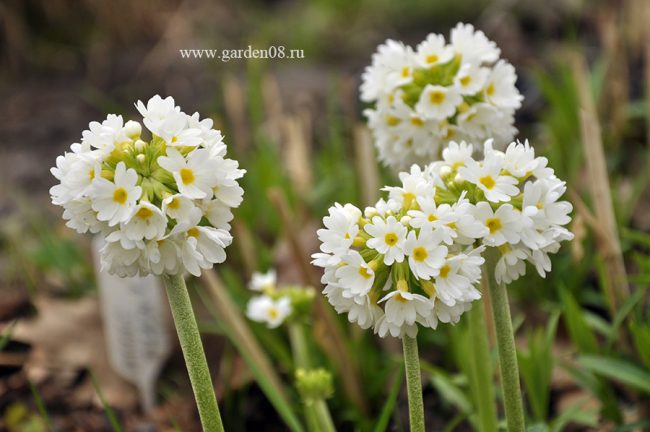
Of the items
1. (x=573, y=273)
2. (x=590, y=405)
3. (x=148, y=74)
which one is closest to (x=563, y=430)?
(x=590, y=405)

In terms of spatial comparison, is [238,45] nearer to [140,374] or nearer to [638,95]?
[638,95]

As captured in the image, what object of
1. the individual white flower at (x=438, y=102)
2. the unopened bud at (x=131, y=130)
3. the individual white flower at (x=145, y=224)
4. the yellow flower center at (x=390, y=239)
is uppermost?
the individual white flower at (x=438, y=102)

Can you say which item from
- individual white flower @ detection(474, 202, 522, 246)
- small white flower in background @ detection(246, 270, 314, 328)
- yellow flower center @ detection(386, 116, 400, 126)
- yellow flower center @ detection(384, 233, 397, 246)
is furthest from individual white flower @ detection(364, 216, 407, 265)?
small white flower in background @ detection(246, 270, 314, 328)

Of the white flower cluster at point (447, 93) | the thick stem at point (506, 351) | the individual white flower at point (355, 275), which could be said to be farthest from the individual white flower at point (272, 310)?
the individual white flower at point (355, 275)

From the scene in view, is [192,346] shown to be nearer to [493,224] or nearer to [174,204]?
[174,204]

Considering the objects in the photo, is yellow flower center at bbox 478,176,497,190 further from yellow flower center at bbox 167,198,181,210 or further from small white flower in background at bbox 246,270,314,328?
small white flower in background at bbox 246,270,314,328

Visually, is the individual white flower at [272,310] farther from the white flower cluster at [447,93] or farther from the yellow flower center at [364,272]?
the yellow flower center at [364,272]

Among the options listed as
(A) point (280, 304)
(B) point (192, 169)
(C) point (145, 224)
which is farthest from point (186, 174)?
(A) point (280, 304)
